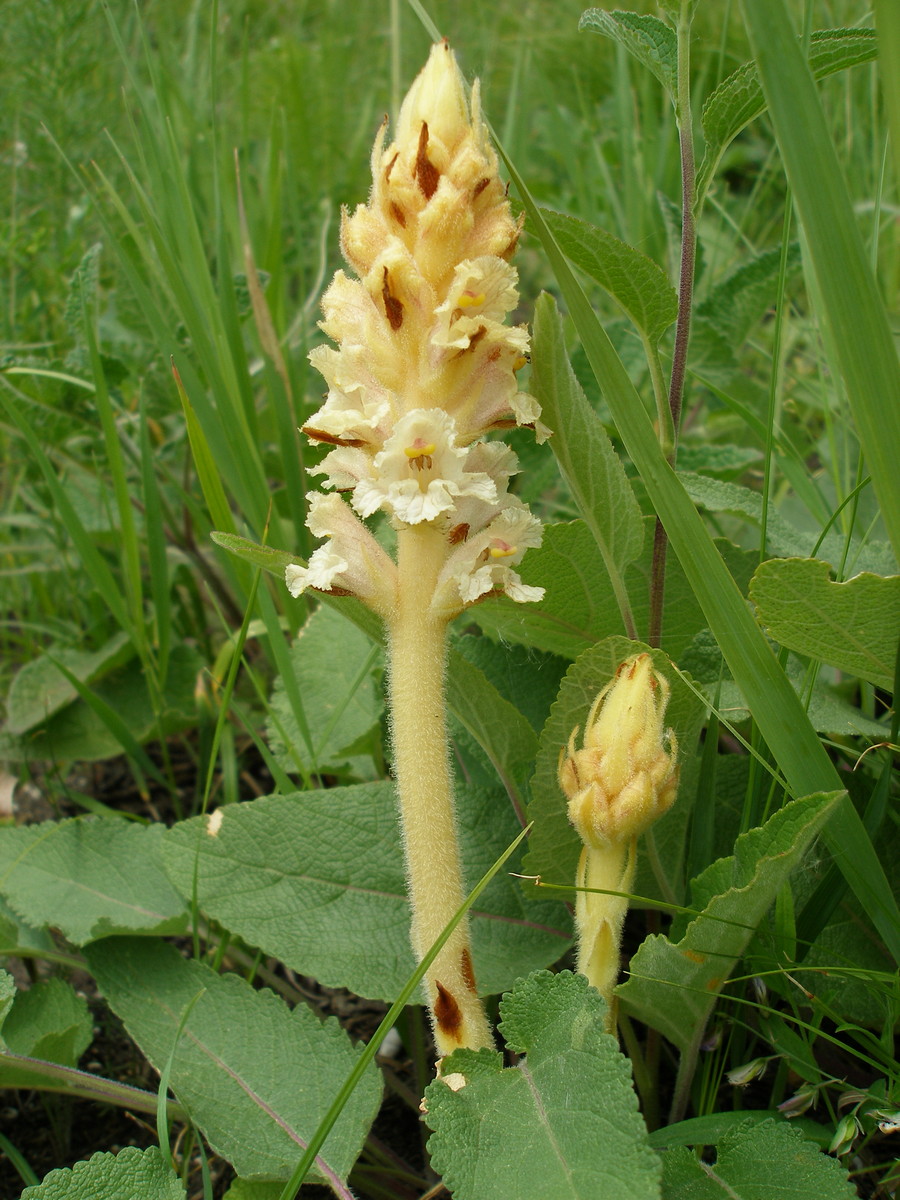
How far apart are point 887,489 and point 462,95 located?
0.53 meters

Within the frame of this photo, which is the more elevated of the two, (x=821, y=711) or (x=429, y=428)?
(x=429, y=428)

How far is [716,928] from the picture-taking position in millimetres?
1000

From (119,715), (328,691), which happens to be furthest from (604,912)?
(119,715)

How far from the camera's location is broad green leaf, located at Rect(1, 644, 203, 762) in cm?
202

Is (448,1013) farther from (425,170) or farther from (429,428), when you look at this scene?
(425,170)

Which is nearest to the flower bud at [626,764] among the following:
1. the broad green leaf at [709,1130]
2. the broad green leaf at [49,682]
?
the broad green leaf at [709,1130]

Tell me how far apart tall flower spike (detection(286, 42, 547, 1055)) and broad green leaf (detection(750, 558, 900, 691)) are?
242mm

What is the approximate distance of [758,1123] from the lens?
103cm

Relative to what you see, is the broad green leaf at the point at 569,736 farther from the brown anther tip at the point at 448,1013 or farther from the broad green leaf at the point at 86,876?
the broad green leaf at the point at 86,876

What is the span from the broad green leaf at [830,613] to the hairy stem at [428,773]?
32cm

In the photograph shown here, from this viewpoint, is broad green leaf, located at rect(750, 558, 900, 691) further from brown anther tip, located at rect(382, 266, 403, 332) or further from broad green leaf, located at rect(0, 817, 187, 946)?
broad green leaf, located at rect(0, 817, 187, 946)

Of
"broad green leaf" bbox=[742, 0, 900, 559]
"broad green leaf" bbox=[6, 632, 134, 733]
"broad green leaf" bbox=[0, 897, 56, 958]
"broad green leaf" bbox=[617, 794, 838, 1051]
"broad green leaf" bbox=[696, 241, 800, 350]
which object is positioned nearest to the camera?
"broad green leaf" bbox=[742, 0, 900, 559]

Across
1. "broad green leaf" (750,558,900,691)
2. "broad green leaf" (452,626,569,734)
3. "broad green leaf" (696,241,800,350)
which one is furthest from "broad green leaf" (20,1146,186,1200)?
"broad green leaf" (696,241,800,350)

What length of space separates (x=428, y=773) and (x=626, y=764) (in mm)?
192
